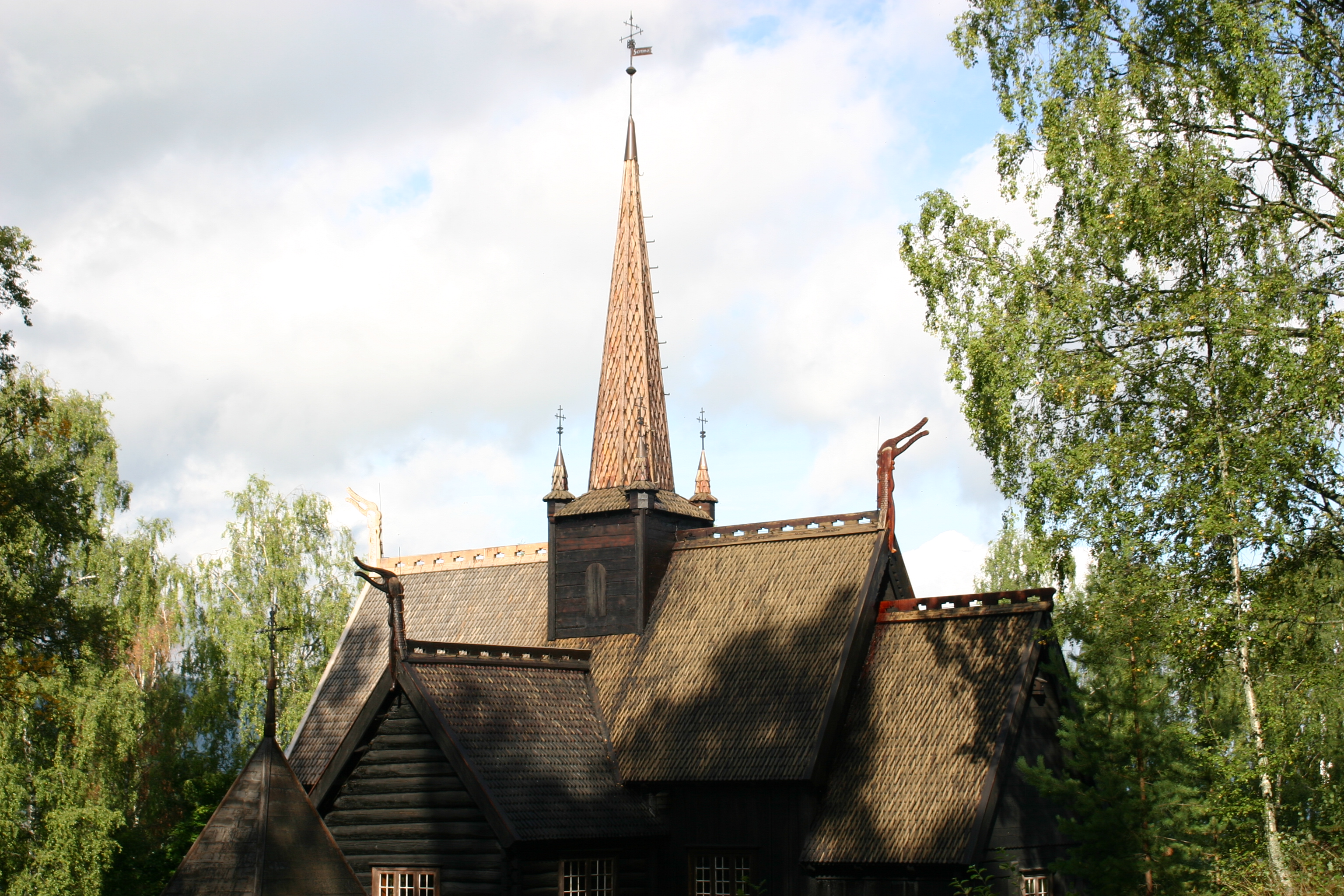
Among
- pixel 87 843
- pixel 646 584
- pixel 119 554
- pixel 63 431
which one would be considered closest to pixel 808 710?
pixel 646 584

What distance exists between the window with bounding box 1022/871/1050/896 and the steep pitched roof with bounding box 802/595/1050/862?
1.72 meters

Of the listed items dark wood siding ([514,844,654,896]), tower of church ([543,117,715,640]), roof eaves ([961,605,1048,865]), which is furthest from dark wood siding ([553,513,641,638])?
roof eaves ([961,605,1048,865])

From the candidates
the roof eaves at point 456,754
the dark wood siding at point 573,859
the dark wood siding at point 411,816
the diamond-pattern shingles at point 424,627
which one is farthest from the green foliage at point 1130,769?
the diamond-pattern shingles at point 424,627

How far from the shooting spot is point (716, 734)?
22.4m

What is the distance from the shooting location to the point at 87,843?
31688 millimetres

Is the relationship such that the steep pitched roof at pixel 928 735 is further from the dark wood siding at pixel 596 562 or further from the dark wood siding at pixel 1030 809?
the dark wood siding at pixel 596 562

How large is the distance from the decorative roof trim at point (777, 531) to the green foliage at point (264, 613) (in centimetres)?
1734

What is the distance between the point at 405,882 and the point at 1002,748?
949cm

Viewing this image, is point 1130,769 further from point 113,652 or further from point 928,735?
point 113,652

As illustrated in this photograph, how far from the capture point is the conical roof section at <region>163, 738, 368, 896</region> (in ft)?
50.8

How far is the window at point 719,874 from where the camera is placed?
21750mm

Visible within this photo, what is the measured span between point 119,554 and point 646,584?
61.1 feet

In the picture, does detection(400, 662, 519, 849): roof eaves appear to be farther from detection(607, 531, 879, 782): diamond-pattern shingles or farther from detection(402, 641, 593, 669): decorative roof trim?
detection(607, 531, 879, 782): diamond-pattern shingles

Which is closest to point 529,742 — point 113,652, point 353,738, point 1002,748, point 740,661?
point 353,738
